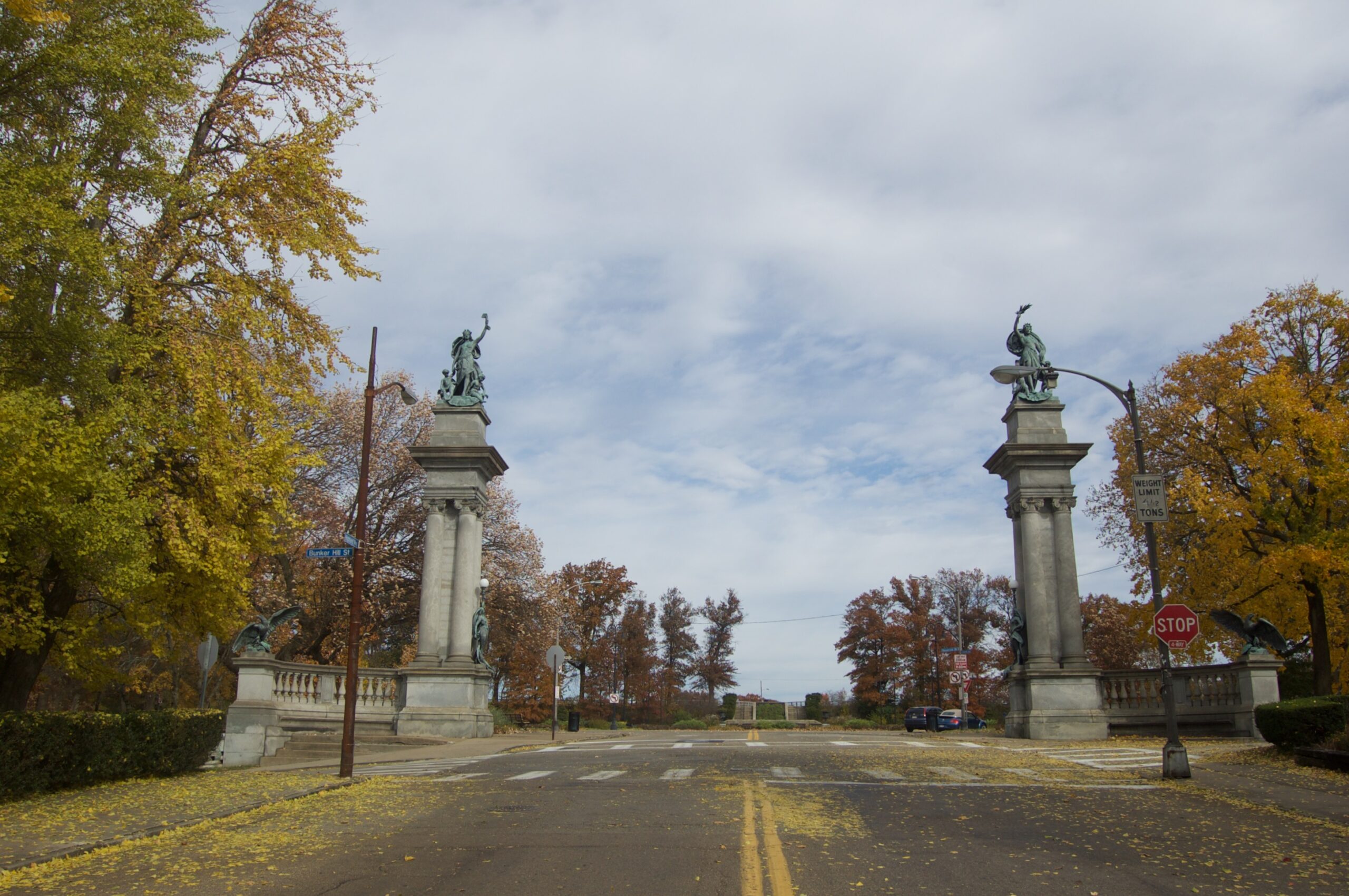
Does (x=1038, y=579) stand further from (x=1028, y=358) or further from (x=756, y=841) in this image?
(x=756, y=841)

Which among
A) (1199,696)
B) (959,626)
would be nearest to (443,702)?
(1199,696)

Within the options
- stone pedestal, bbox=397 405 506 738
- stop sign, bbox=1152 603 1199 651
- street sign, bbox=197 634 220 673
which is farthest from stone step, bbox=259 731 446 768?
stop sign, bbox=1152 603 1199 651

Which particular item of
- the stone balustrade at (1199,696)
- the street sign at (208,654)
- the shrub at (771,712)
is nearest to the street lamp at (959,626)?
the shrub at (771,712)

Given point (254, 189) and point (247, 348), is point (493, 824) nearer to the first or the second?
point (247, 348)

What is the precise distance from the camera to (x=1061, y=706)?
27.1 m

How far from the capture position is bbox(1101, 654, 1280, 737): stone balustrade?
78.0ft

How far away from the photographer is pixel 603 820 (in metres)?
10.4

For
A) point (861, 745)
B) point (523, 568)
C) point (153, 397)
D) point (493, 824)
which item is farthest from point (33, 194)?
point (523, 568)

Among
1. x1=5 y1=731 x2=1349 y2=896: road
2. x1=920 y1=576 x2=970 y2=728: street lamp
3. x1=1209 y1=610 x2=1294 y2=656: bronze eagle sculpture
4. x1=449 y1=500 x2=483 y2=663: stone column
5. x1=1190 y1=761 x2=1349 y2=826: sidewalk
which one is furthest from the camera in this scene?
x1=920 y1=576 x2=970 y2=728: street lamp

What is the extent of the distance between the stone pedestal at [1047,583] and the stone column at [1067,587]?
2 cm

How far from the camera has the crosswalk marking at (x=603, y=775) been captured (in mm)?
15094

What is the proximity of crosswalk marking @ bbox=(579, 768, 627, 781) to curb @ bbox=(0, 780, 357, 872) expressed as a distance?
13.2 ft

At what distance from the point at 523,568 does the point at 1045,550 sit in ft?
69.0

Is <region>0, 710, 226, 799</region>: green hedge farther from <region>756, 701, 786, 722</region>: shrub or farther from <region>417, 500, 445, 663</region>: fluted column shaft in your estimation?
<region>756, 701, 786, 722</region>: shrub
